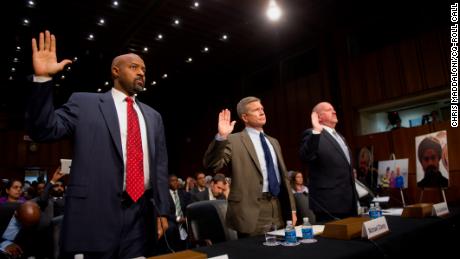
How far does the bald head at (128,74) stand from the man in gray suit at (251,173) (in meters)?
0.50

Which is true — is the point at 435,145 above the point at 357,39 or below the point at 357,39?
below

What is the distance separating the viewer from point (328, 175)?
2.41 meters

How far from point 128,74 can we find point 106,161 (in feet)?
1.69

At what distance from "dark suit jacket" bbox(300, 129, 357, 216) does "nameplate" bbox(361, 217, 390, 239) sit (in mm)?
772

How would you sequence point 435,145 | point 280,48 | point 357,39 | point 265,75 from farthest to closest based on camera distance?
point 265,75
point 280,48
point 357,39
point 435,145

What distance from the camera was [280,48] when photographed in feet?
31.2

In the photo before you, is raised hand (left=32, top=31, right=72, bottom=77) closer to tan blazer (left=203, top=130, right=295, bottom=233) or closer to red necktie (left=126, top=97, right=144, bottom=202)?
red necktie (left=126, top=97, right=144, bottom=202)

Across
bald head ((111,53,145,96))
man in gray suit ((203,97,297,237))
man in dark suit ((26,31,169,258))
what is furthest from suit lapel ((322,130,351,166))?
bald head ((111,53,145,96))

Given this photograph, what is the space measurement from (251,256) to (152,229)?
54 centimetres

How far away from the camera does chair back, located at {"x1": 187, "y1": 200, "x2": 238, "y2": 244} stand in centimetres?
240

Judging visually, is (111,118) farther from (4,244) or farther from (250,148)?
(4,244)

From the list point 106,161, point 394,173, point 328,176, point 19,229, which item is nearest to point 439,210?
point 328,176

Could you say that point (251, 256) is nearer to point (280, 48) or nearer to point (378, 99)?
point (378, 99)

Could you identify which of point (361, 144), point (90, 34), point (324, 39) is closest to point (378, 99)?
point (361, 144)
